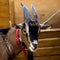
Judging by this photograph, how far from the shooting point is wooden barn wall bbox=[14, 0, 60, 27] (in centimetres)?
334

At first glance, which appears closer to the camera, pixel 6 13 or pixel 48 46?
pixel 6 13

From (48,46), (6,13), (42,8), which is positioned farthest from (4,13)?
(48,46)

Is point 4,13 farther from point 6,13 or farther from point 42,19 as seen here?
point 42,19

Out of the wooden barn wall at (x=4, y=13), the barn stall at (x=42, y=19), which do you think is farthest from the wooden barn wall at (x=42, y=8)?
the wooden barn wall at (x=4, y=13)

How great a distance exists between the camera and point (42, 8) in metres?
3.37

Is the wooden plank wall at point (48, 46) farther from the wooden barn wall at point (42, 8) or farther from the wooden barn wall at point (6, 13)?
the wooden barn wall at point (6, 13)

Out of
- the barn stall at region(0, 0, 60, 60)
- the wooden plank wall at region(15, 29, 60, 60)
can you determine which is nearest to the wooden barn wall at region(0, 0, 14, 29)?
the barn stall at region(0, 0, 60, 60)

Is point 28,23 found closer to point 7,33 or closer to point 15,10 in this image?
point 7,33

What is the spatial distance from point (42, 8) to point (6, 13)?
1.70 feet

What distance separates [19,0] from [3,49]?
0.86m

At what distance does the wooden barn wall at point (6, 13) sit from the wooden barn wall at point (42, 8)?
0.23 ft

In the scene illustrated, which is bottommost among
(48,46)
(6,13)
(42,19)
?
(48,46)

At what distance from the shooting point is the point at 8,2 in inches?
129

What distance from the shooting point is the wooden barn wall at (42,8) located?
10.9ft
